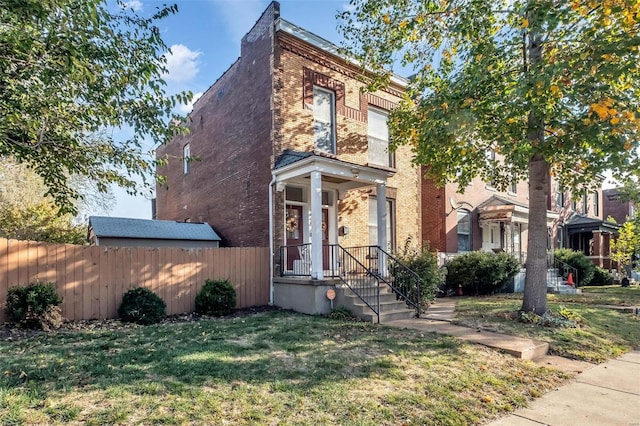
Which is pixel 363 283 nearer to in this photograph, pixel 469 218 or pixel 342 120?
pixel 342 120

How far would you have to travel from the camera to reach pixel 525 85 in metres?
6.62

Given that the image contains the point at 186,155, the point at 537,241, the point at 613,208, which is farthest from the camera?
the point at 613,208

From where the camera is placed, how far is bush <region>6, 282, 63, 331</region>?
287 inches

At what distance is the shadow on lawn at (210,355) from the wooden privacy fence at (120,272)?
1.50 metres

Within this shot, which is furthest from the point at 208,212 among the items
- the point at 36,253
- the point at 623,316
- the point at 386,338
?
the point at 623,316

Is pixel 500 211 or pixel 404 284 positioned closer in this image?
pixel 404 284

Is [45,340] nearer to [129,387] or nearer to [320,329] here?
[129,387]

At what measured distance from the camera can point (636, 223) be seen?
2031cm

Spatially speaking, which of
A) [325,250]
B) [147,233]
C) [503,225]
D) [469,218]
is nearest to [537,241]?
[325,250]

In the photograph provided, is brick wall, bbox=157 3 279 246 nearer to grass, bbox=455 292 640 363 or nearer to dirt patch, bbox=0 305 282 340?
dirt patch, bbox=0 305 282 340

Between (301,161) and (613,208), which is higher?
(301,161)

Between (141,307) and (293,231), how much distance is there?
460 centimetres

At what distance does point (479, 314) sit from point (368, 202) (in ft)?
16.2

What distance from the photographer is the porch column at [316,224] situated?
9.72m
